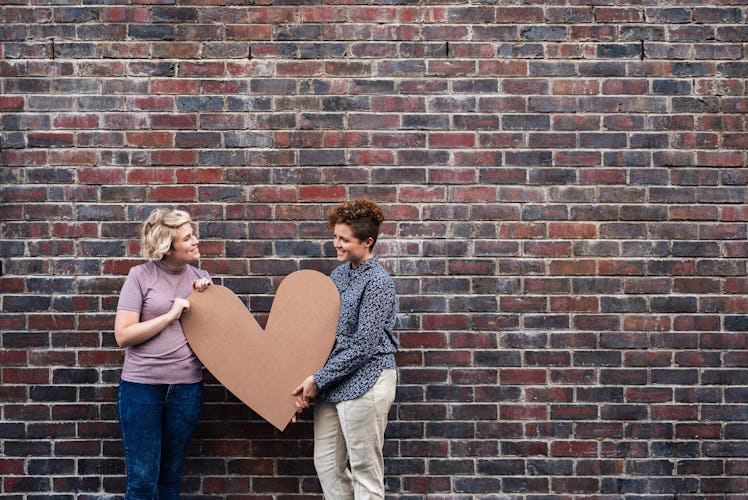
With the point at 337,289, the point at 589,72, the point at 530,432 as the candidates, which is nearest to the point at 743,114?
the point at 589,72

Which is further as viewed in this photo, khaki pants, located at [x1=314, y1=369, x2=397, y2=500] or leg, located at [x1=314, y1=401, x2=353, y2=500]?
leg, located at [x1=314, y1=401, x2=353, y2=500]

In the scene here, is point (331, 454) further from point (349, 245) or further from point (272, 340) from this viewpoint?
point (349, 245)

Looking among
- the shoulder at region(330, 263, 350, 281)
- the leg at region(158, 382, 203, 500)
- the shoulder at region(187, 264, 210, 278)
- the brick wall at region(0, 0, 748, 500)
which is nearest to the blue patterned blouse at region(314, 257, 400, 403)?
the shoulder at region(330, 263, 350, 281)

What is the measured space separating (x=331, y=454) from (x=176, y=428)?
76cm

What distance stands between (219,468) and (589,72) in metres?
3.01

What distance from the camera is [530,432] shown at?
11.8 feet

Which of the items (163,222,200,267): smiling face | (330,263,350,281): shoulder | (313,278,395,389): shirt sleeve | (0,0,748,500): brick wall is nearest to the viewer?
(313,278,395,389): shirt sleeve

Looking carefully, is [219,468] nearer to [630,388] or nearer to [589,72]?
[630,388]

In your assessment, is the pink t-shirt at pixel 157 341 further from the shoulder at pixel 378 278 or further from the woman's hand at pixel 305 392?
the shoulder at pixel 378 278

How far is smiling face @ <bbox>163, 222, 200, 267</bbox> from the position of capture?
10.1 ft

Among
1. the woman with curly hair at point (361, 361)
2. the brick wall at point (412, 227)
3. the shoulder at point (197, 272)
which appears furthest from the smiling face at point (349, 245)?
the shoulder at point (197, 272)

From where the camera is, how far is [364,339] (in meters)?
2.97

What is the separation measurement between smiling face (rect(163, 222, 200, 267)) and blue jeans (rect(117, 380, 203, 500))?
1.98 feet

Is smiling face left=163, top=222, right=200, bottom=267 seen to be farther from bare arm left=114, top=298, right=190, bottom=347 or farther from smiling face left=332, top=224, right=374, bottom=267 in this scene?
smiling face left=332, top=224, right=374, bottom=267
